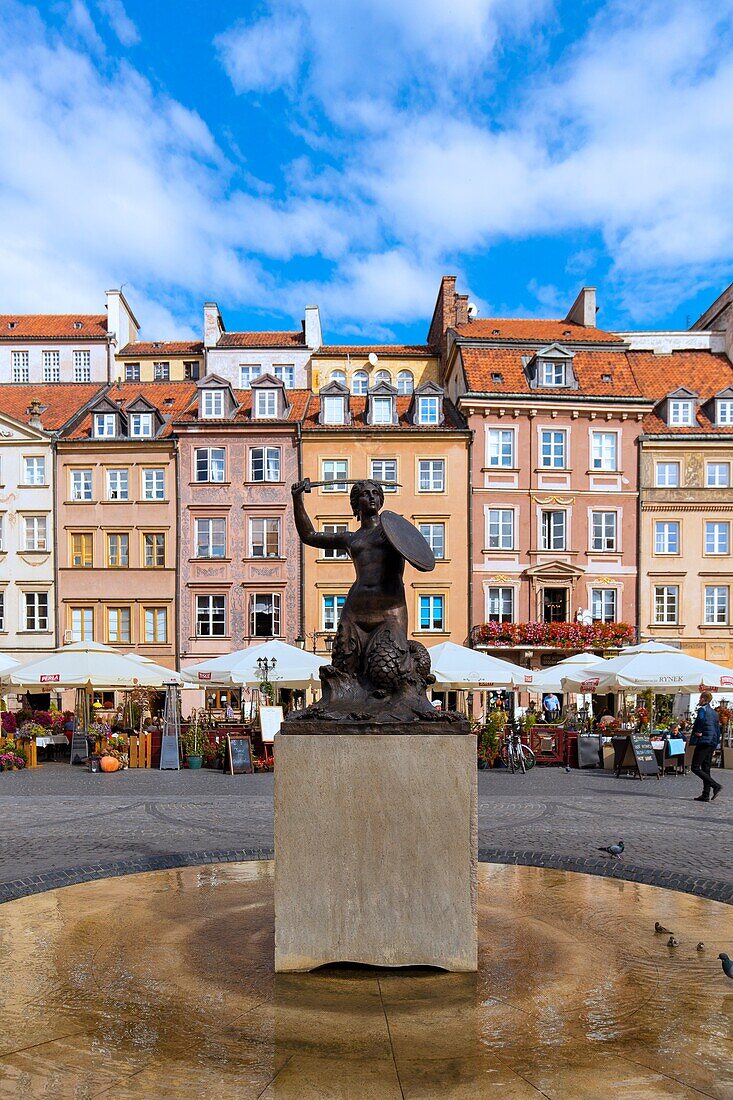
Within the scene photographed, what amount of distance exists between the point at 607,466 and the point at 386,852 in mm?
35036

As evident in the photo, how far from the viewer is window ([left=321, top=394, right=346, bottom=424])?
39625 mm

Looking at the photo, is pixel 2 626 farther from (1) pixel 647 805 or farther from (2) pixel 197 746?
(1) pixel 647 805

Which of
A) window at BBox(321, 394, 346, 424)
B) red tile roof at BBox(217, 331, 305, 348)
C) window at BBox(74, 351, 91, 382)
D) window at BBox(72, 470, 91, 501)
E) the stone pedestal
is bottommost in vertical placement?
the stone pedestal

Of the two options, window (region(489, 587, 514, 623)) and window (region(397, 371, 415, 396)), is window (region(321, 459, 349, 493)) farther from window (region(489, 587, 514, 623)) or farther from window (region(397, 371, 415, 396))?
window (region(397, 371, 415, 396))

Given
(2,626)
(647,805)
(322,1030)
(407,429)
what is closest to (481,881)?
(322,1030)

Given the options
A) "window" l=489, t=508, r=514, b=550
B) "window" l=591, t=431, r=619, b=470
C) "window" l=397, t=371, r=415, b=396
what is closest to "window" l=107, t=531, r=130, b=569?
"window" l=489, t=508, r=514, b=550

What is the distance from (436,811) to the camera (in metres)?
5.52

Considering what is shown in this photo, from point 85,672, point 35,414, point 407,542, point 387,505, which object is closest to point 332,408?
point 387,505

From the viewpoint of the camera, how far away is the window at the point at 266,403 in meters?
39.5

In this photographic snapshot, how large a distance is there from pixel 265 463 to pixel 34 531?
10599mm

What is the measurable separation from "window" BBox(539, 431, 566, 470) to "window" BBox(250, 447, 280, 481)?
11568 millimetres

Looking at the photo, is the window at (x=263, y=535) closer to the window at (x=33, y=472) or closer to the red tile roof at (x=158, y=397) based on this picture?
the red tile roof at (x=158, y=397)

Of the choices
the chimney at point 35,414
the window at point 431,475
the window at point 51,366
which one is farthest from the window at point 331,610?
the window at point 51,366

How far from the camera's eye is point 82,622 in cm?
3841
